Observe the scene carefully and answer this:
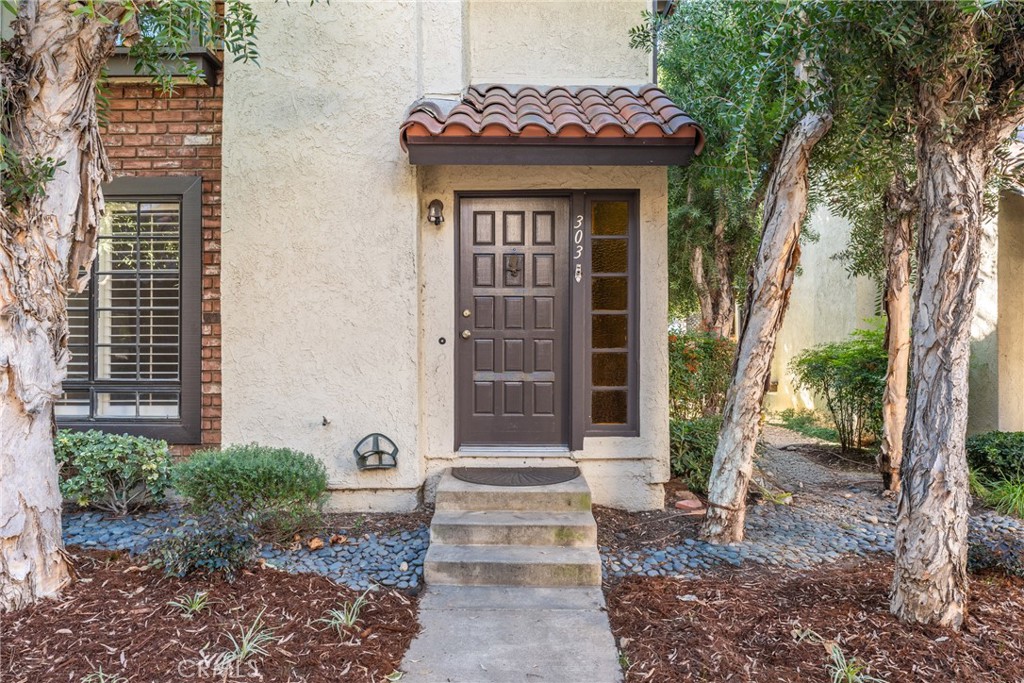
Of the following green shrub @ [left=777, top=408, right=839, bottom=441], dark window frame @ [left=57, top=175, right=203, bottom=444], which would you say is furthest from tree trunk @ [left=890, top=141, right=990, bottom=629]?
green shrub @ [left=777, top=408, right=839, bottom=441]

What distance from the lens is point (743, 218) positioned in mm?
8148

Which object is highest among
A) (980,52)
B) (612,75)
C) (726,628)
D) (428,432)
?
(612,75)

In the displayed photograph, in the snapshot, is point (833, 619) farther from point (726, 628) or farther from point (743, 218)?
point (743, 218)

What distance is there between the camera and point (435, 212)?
5125 millimetres

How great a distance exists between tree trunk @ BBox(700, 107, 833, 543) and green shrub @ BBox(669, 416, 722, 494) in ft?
4.05

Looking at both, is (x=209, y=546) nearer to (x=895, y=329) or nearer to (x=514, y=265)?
(x=514, y=265)

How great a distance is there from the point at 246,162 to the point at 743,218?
619 centimetres

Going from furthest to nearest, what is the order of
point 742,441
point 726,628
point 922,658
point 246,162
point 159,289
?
point 159,289 < point 246,162 < point 742,441 < point 726,628 < point 922,658

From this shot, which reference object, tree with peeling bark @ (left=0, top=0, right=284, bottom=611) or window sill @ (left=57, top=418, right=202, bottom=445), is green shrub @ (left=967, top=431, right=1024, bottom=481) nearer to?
window sill @ (left=57, top=418, right=202, bottom=445)

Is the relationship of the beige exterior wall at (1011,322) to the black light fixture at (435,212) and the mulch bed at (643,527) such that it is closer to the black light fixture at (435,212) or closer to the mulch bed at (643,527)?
the mulch bed at (643,527)

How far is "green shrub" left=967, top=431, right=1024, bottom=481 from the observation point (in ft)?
18.9

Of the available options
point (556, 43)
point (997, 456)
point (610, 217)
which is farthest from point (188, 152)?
point (997, 456)

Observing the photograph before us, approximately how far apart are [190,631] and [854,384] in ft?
24.0

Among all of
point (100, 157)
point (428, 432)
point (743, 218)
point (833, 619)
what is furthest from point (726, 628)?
point (743, 218)
